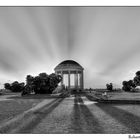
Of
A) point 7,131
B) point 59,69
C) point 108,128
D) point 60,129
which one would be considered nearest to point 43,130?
point 60,129

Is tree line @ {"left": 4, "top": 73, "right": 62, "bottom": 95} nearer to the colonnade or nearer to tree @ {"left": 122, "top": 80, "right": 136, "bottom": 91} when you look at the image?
the colonnade

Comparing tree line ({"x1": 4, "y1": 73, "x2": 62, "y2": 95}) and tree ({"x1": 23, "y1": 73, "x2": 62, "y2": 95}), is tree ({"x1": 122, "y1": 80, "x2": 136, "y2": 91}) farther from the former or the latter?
tree ({"x1": 23, "y1": 73, "x2": 62, "y2": 95})

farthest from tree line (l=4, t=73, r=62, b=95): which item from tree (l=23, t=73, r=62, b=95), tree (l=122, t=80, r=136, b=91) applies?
tree (l=122, t=80, r=136, b=91)

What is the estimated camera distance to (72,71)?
3083 inches

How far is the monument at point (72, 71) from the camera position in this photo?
2975 inches

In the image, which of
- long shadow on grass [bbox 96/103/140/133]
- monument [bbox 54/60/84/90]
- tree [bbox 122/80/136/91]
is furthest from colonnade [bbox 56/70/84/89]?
long shadow on grass [bbox 96/103/140/133]

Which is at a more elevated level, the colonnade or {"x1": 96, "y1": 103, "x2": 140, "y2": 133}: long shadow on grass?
the colonnade

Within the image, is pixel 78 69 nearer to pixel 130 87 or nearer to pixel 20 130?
pixel 130 87

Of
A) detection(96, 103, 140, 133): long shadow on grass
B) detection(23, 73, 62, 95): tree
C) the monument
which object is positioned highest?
the monument

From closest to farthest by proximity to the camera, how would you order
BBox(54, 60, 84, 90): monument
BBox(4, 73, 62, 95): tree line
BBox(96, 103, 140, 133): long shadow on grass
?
BBox(96, 103, 140, 133): long shadow on grass < BBox(4, 73, 62, 95): tree line < BBox(54, 60, 84, 90): monument

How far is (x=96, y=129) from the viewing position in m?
7.56

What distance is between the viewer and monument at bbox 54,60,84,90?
7556 centimetres

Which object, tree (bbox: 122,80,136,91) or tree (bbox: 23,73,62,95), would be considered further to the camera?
tree (bbox: 122,80,136,91)

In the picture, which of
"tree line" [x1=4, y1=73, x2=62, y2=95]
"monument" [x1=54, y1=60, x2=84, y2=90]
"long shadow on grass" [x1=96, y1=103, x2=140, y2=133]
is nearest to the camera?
"long shadow on grass" [x1=96, y1=103, x2=140, y2=133]
